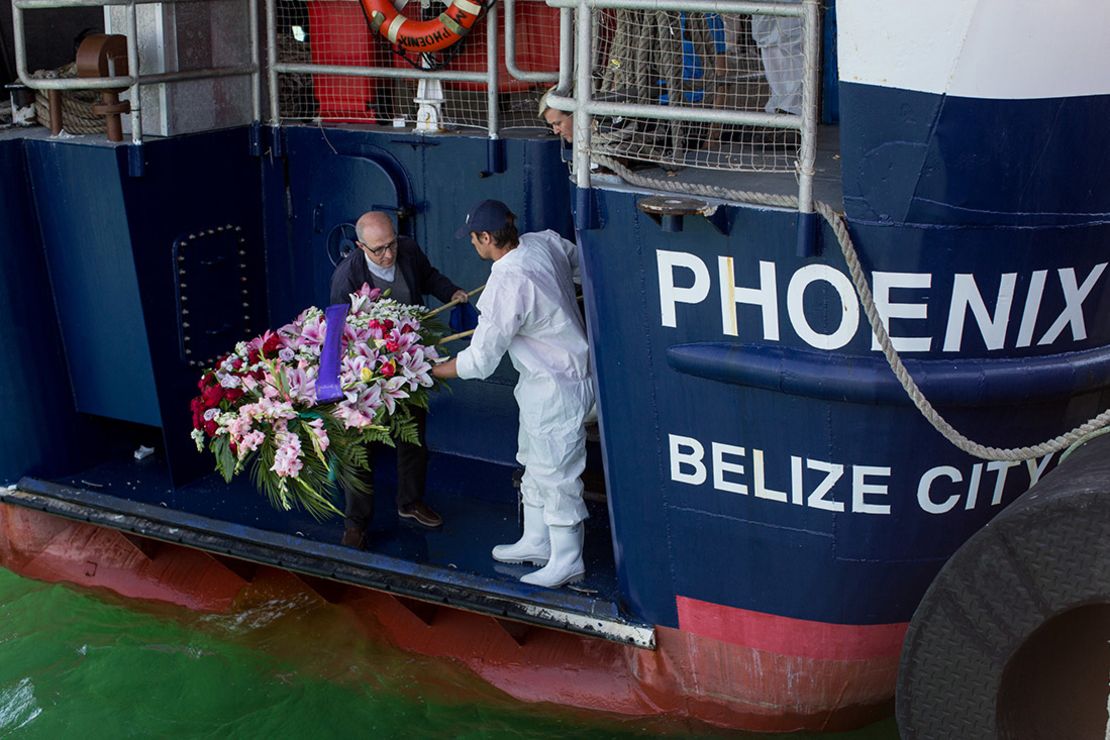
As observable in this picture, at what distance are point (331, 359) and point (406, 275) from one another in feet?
2.23

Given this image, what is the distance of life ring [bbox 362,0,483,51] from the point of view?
235 inches

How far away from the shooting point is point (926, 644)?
3729 mm

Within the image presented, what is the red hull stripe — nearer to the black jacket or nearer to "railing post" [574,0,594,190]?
"railing post" [574,0,594,190]

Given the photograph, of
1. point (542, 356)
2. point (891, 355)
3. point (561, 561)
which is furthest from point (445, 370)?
point (891, 355)

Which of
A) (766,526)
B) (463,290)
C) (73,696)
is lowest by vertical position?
(73,696)

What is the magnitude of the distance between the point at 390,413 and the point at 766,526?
1.59 metres

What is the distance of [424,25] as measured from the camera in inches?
241

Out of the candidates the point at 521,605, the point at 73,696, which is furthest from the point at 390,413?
the point at 73,696

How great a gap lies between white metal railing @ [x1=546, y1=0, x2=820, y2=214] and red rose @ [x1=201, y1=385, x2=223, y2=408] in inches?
70.1

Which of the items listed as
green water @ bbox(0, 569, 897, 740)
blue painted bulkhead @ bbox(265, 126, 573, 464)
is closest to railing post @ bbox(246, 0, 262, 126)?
blue painted bulkhead @ bbox(265, 126, 573, 464)

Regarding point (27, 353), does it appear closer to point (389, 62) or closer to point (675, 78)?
point (389, 62)

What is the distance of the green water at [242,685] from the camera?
5488 mm

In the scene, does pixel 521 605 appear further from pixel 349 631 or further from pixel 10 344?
pixel 10 344

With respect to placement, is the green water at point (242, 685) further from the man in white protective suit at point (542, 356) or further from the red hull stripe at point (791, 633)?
the man in white protective suit at point (542, 356)
